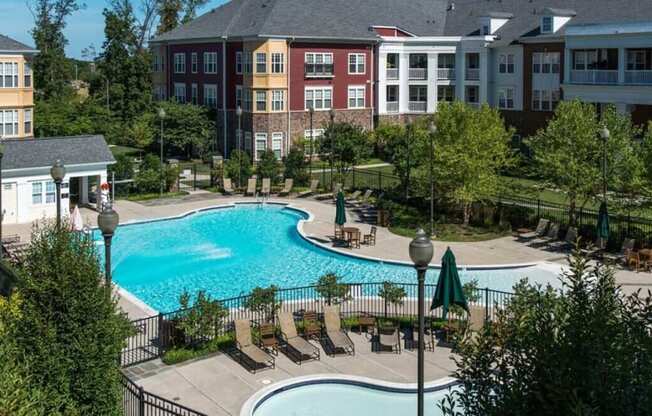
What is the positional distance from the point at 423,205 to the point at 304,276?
1098 cm

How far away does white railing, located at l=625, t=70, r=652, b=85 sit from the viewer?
4572cm

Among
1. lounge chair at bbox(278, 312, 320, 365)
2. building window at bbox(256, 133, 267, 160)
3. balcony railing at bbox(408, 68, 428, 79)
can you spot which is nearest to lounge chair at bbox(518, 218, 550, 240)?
lounge chair at bbox(278, 312, 320, 365)

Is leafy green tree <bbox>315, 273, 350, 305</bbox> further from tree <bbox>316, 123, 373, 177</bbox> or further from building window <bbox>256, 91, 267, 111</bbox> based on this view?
building window <bbox>256, 91, 267, 111</bbox>

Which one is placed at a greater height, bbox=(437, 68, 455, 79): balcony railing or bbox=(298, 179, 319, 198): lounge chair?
bbox=(437, 68, 455, 79): balcony railing

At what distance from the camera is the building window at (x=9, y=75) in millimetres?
43750

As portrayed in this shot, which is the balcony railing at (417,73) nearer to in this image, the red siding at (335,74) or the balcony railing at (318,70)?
the red siding at (335,74)

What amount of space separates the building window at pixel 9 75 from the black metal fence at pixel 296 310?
25.3m

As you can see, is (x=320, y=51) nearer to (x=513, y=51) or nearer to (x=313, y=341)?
(x=513, y=51)

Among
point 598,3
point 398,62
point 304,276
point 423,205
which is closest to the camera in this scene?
point 304,276

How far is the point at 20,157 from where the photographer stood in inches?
1431

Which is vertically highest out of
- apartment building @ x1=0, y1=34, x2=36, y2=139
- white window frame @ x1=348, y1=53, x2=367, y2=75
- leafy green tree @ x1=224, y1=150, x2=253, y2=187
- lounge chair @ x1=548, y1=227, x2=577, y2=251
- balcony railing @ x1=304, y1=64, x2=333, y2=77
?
white window frame @ x1=348, y1=53, x2=367, y2=75

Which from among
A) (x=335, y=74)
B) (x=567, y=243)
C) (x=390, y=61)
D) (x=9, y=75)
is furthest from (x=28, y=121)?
(x=567, y=243)

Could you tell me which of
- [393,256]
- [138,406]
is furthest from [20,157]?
[138,406]

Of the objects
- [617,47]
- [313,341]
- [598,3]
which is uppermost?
[598,3]
